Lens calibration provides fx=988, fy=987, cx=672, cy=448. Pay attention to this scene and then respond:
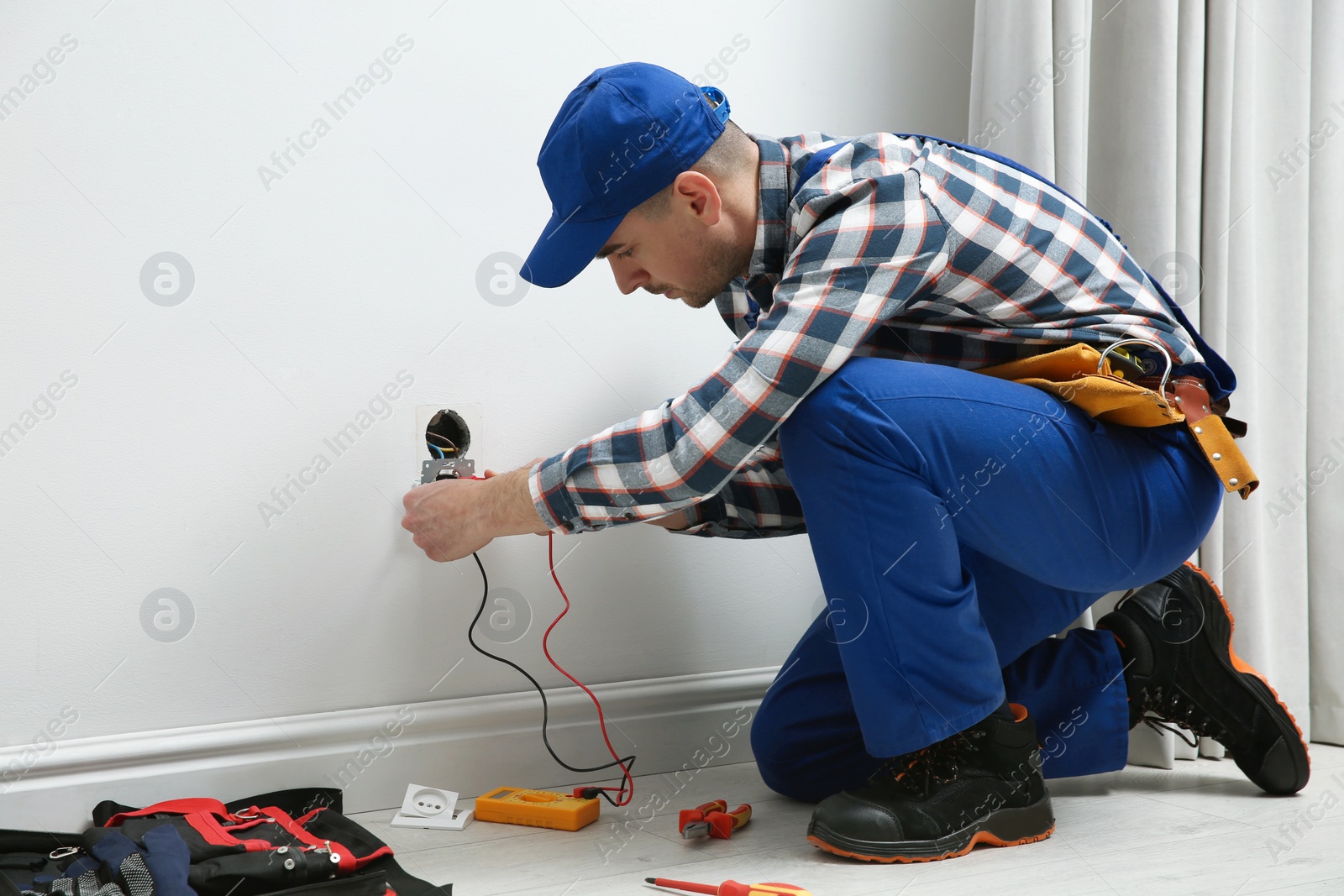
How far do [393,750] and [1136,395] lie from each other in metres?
0.98

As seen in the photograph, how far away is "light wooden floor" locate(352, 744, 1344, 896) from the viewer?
3.09 feet

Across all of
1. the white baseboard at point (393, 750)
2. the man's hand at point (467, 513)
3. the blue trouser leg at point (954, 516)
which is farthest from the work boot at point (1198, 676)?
the man's hand at point (467, 513)

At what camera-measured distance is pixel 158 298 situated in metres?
1.18

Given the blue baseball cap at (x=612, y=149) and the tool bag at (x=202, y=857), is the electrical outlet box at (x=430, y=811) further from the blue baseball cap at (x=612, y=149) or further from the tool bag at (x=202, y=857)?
the blue baseball cap at (x=612, y=149)

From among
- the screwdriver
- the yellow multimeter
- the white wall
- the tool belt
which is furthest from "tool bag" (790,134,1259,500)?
the yellow multimeter

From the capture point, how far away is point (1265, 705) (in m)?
1.24

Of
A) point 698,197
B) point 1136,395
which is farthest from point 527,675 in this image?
point 1136,395

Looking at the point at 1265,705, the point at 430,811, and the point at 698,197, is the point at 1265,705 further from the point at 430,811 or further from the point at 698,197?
the point at 430,811

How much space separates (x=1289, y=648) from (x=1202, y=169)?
768mm

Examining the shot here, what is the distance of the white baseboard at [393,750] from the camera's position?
3.67ft

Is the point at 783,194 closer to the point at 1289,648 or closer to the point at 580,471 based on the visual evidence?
the point at 580,471

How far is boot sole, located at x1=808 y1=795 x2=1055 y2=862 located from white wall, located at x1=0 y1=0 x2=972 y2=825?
1.61ft

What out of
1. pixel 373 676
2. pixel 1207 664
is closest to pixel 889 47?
pixel 1207 664

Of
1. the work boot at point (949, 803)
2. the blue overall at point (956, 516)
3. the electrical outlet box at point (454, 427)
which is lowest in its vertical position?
the work boot at point (949, 803)
